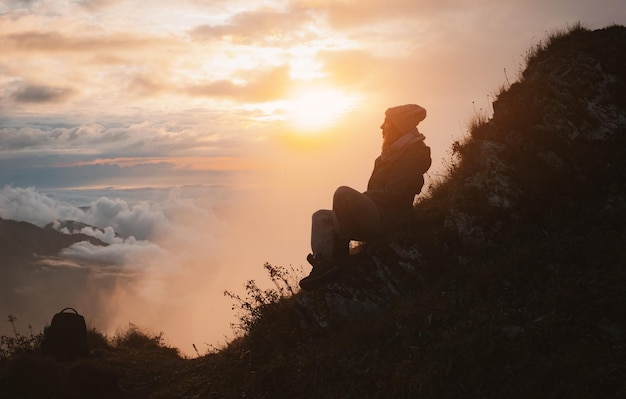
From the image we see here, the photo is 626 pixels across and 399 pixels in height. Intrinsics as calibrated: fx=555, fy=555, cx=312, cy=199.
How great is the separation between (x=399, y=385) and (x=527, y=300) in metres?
2.26

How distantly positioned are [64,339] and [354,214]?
26.7 feet

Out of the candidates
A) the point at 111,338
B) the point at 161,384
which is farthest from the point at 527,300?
the point at 111,338

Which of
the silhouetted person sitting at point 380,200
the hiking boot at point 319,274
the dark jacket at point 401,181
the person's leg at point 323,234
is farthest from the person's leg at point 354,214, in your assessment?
the hiking boot at point 319,274

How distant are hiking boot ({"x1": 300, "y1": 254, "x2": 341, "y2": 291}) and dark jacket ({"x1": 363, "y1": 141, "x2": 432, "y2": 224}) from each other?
5.02ft

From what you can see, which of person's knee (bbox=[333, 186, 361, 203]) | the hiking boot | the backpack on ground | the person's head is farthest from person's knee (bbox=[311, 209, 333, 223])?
the backpack on ground

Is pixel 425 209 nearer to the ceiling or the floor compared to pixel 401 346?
nearer to the ceiling

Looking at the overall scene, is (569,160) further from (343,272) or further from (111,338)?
(111,338)

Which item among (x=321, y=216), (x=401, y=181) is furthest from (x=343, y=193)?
(x=401, y=181)

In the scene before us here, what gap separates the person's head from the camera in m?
11.4

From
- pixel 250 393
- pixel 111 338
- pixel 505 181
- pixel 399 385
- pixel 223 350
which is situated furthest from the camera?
pixel 111 338

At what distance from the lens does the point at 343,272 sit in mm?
10266

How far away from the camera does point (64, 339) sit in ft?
44.3

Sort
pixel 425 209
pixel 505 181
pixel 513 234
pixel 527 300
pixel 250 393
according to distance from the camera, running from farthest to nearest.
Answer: pixel 425 209
pixel 505 181
pixel 513 234
pixel 250 393
pixel 527 300

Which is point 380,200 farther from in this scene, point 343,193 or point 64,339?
point 64,339
